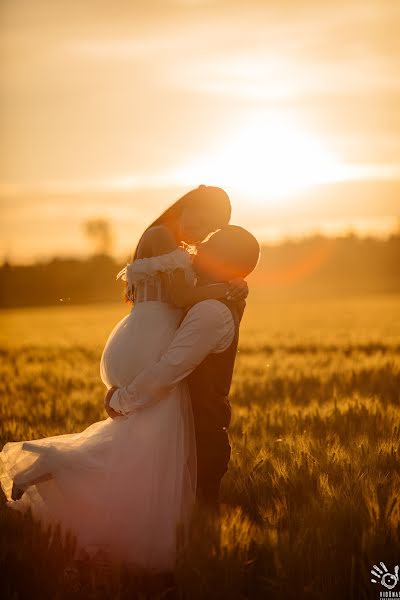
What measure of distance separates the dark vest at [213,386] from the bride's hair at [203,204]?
0.47 meters

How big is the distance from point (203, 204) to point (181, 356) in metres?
0.83

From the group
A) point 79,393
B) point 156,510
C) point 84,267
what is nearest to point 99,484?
point 156,510

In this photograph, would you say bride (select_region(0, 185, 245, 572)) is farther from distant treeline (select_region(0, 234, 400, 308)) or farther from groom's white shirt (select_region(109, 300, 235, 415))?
distant treeline (select_region(0, 234, 400, 308))

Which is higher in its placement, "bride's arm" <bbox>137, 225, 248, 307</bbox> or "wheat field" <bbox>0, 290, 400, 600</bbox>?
"bride's arm" <bbox>137, 225, 248, 307</bbox>

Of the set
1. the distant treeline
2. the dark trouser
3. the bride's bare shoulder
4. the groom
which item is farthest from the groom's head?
the distant treeline

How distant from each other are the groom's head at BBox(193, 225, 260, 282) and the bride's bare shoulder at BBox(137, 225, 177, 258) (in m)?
0.15

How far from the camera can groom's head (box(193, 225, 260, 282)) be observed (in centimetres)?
425

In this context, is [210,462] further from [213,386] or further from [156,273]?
[156,273]

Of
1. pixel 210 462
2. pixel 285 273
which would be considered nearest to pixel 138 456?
pixel 210 462

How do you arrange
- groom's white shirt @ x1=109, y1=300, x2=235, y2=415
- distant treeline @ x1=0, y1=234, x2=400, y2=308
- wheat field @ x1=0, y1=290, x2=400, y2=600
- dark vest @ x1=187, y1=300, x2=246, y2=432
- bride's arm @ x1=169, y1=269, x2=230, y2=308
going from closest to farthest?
wheat field @ x1=0, y1=290, x2=400, y2=600
groom's white shirt @ x1=109, y1=300, x2=235, y2=415
bride's arm @ x1=169, y1=269, x2=230, y2=308
dark vest @ x1=187, y1=300, x2=246, y2=432
distant treeline @ x1=0, y1=234, x2=400, y2=308

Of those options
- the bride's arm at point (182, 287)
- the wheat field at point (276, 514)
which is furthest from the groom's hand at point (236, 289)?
the wheat field at point (276, 514)

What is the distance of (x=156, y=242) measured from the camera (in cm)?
441

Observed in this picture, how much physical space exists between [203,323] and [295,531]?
1.13 meters

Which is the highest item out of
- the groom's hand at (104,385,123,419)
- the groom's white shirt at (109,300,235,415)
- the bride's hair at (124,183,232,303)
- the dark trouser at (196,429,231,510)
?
the bride's hair at (124,183,232,303)
